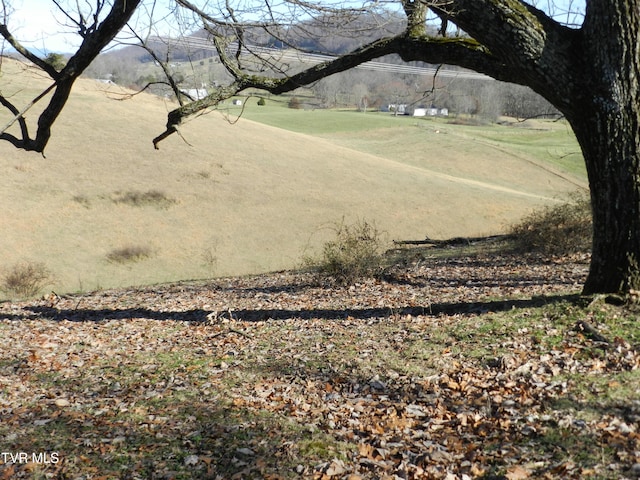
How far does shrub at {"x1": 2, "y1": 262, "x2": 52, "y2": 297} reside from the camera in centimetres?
2028

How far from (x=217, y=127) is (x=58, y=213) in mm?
22222

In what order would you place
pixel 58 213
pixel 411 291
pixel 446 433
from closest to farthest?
pixel 446 433 < pixel 411 291 < pixel 58 213

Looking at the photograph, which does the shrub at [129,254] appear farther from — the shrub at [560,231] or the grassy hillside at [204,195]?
the shrub at [560,231]

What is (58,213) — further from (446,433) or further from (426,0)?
(446,433)

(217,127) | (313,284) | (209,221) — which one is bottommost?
(209,221)

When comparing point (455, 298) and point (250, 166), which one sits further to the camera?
point (250, 166)

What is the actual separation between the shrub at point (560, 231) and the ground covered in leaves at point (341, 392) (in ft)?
10.6

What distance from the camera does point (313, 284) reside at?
1117 centimetres

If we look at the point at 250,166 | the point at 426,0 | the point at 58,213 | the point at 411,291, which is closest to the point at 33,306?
the point at 411,291

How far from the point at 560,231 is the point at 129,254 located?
21.3 meters

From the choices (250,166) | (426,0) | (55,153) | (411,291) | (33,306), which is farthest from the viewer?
(250,166)

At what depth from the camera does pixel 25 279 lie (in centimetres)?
2097

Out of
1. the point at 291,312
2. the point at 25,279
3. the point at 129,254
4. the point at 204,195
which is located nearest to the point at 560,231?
the point at 291,312

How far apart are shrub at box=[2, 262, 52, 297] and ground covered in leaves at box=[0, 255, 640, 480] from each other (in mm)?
12538
